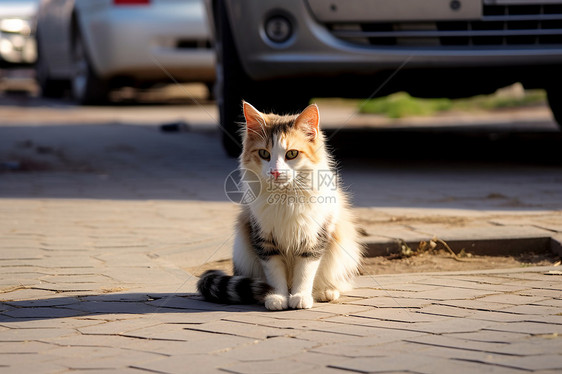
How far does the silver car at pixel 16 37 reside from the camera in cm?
2047

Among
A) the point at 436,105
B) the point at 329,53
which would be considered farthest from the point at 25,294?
the point at 436,105

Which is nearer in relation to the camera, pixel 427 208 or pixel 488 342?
pixel 488 342

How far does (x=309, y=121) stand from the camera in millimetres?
3834

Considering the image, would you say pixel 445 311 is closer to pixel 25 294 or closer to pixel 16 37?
pixel 25 294

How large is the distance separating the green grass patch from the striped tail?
922 cm

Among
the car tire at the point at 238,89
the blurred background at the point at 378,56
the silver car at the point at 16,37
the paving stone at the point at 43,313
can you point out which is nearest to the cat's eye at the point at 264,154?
the paving stone at the point at 43,313

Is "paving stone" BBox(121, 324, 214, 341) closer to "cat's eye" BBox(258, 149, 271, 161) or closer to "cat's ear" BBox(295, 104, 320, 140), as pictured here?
"cat's eye" BBox(258, 149, 271, 161)

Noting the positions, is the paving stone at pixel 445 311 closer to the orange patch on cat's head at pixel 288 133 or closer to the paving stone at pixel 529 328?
the paving stone at pixel 529 328

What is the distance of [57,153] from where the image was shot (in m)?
8.59

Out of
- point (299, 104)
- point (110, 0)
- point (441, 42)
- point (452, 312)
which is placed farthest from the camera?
point (110, 0)

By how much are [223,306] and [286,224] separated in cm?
44

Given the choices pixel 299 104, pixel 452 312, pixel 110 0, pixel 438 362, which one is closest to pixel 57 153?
pixel 299 104

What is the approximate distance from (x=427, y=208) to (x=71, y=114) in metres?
8.22

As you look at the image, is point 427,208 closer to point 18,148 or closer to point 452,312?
point 452,312
